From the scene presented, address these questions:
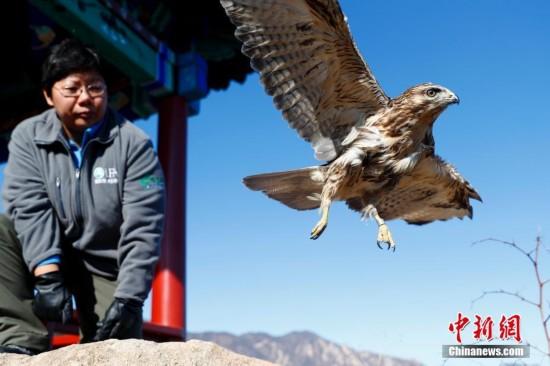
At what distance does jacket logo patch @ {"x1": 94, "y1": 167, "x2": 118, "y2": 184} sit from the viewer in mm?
2395

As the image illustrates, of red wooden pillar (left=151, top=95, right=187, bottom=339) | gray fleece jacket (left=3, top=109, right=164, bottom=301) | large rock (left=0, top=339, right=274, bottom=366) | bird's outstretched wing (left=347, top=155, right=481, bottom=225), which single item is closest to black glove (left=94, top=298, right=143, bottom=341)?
gray fleece jacket (left=3, top=109, right=164, bottom=301)

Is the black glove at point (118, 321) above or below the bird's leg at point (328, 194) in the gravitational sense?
below

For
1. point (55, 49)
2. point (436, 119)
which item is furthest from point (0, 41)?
point (436, 119)

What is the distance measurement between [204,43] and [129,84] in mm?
820

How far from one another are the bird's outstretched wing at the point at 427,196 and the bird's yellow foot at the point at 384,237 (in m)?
0.21

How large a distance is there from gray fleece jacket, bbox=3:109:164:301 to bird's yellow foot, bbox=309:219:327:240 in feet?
2.31

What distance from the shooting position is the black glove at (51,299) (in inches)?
86.9

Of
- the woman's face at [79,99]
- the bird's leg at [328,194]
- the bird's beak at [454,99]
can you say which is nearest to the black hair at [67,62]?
the woman's face at [79,99]

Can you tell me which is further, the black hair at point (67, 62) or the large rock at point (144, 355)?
the black hair at point (67, 62)

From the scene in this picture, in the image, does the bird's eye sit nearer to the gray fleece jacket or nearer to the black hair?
the gray fleece jacket

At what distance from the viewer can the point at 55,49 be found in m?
2.44

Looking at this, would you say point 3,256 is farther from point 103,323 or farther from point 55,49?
point 55,49

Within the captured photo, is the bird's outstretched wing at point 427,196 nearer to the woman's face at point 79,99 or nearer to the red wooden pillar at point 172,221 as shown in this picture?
the woman's face at point 79,99

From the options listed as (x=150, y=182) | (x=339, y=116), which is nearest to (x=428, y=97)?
(x=339, y=116)
